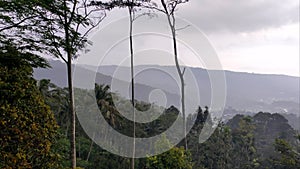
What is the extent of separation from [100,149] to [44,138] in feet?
36.6

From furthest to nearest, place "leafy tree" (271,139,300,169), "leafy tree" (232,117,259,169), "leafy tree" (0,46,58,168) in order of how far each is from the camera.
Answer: "leafy tree" (232,117,259,169)
"leafy tree" (271,139,300,169)
"leafy tree" (0,46,58,168)

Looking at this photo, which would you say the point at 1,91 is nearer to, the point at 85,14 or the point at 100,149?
the point at 85,14

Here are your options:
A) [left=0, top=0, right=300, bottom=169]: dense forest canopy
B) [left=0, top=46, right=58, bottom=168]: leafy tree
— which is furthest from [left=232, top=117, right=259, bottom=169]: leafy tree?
[left=0, top=46, right=58, bottom=168]: leafy tree

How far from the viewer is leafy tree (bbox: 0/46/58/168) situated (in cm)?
537

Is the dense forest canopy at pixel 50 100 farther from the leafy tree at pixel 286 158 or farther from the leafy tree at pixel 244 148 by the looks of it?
the leafy tree at pixel 244 148

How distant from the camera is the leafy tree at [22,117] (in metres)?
5.37

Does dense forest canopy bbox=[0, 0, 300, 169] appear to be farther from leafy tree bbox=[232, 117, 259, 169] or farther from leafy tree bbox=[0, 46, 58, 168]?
leafy tree bbox=[232, 117, 259, 169]

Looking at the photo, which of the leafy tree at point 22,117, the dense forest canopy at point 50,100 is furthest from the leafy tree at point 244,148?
the leafy tree at point 22,117

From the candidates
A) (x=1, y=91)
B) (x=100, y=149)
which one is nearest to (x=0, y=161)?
(x=1, y=91)

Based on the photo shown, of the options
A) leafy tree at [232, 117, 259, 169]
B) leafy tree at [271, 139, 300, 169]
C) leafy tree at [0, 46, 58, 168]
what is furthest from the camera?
leafy tree at [232, 117, 259, 169]

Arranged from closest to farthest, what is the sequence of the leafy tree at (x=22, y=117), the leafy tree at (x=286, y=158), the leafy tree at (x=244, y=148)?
the leafy tree at (x=22, y=117)
the leafy tree at (x=286, y=158)
the leafy tree at (x=244, y=148)

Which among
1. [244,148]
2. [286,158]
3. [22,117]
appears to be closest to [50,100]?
[22,117]

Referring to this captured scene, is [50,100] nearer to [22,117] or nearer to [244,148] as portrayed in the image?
[22,117]

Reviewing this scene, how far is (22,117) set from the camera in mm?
5770
